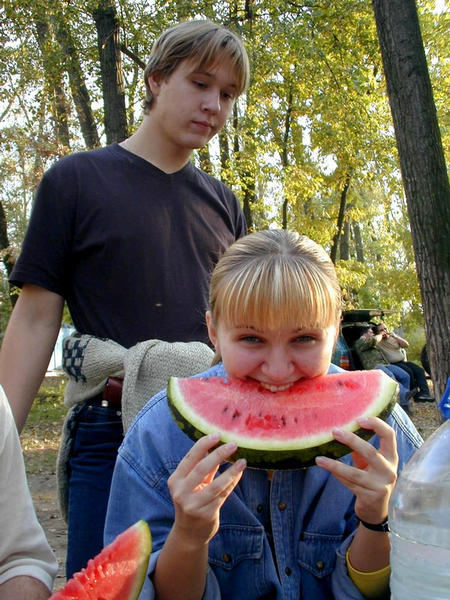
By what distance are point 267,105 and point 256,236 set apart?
16047mm

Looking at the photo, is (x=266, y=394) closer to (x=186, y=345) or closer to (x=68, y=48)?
(x=186, y=345)

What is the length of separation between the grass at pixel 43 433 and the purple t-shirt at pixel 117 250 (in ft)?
23.8

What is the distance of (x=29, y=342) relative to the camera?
2523mm

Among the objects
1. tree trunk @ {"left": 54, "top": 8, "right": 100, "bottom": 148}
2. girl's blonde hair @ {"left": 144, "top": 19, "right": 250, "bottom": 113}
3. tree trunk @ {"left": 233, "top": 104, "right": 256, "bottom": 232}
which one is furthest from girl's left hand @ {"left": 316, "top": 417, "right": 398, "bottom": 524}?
tree trunk @ {"left": 233, "top": 104, "right": 256, "bottom": 232}

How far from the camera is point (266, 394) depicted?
1817mm

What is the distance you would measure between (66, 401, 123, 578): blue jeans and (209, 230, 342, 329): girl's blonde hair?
0.77 m

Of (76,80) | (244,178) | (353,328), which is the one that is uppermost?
(76,80)

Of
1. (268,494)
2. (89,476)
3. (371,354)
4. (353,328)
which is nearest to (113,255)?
(89,476)

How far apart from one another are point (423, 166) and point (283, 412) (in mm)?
5184

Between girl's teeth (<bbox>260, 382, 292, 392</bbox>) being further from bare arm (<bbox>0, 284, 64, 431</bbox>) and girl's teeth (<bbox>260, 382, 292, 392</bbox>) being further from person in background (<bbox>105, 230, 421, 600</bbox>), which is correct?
bare arm (<bbox>0, 284, 64, 431</bbox>)

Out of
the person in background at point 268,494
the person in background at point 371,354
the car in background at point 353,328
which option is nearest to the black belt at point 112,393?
the person in background at point 268,494

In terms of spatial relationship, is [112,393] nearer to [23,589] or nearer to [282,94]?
[23,589]

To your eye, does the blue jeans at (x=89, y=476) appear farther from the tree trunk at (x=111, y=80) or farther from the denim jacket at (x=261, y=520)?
→ the tree trunk at (x=111, y=80)

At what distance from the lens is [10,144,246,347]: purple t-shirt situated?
2.49 m
